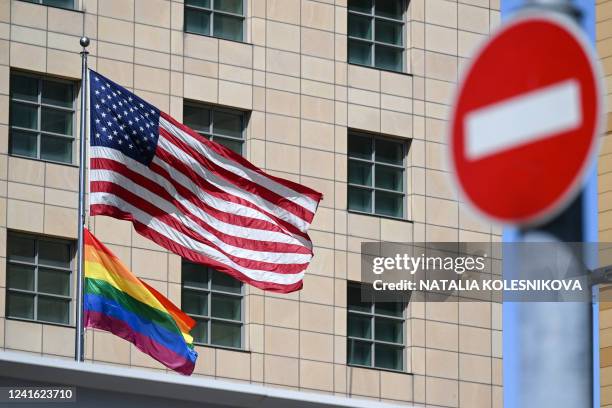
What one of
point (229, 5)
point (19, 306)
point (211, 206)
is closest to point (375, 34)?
point (229, 5)

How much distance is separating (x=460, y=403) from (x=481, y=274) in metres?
3.01

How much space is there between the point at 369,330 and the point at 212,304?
3.92 metres

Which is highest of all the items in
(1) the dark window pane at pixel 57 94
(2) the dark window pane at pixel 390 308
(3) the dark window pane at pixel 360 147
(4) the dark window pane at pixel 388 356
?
(1) the dark window pane at pixel 57 94

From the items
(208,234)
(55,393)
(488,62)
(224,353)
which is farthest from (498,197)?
(224,353)

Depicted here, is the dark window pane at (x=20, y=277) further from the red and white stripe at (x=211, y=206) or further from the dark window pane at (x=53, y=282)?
the red and white stripe at (x=211, y=206)

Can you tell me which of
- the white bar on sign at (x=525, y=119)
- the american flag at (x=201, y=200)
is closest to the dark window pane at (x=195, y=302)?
the american flag at (x=201, y=200)

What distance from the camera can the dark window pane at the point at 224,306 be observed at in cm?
3778

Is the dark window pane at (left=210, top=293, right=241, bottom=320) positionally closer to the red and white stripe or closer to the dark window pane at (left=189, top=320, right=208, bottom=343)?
the dark window pane at (left=189, top=320, right=208, bottom=343)

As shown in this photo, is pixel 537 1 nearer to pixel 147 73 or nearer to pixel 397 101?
pixel 147 73

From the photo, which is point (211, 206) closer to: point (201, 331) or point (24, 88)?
point (24, 88)

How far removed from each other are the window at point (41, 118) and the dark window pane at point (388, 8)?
7904 millimetres

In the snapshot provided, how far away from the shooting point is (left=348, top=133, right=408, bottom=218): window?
40281mm

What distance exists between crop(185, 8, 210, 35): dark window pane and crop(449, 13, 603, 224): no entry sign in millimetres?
32805

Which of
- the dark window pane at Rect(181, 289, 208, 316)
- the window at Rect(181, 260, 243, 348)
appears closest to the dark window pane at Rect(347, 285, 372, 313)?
the window at Rect(181, 260, 243, 348)
